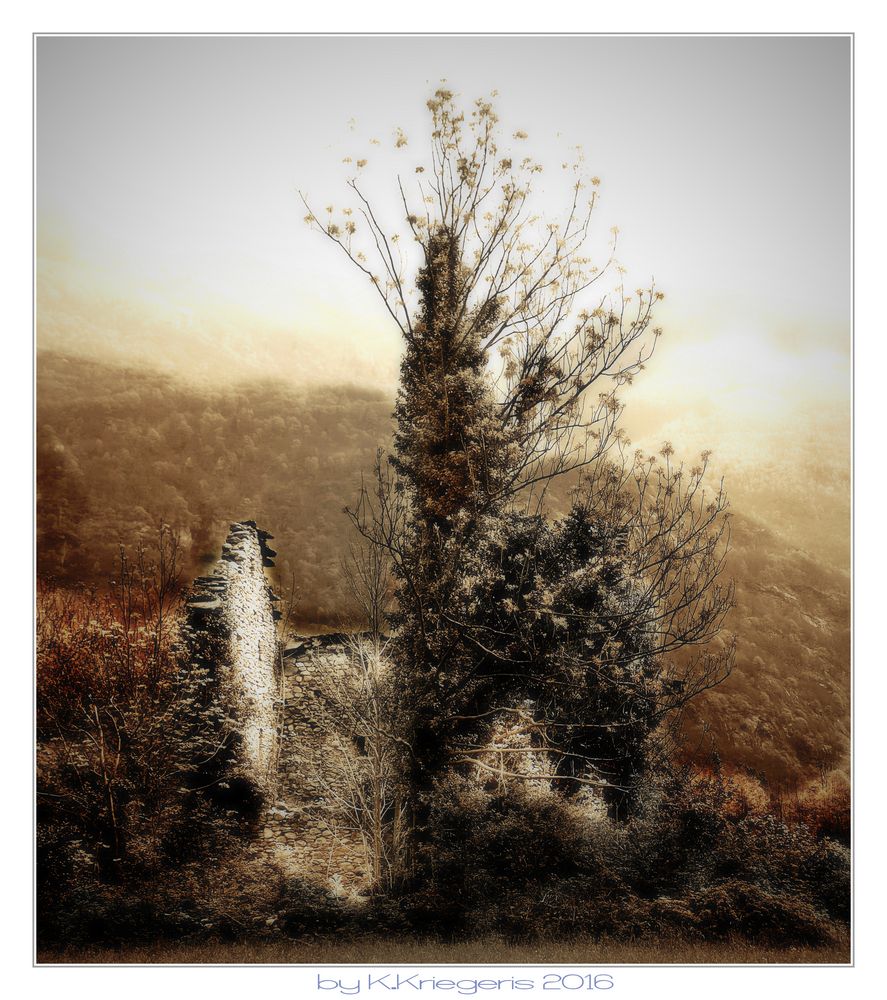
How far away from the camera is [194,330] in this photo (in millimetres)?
6484

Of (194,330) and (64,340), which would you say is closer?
(64,340)

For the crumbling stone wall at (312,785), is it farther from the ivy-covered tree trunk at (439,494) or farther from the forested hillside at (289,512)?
the ivy-covered tree trunk at (439,494)

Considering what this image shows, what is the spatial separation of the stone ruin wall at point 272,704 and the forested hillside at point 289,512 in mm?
269

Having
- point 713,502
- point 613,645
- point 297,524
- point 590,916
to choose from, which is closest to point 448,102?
point 297,524

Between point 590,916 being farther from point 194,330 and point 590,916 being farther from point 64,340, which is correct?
point 64,340

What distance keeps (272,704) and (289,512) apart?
6.34 feet

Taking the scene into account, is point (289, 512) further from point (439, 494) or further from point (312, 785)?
point (312, 785)

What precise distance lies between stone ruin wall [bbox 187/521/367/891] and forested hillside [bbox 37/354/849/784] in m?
0.27

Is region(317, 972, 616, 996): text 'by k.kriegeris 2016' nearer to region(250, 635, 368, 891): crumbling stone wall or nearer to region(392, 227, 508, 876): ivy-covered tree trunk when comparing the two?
region(250, 635, 368, 891): crumbling stone wall

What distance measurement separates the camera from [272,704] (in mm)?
6168

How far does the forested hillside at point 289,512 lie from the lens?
593 cm

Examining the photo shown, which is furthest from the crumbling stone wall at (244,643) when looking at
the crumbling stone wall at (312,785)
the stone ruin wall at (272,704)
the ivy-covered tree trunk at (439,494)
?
the ivy-covered tree trunk at (439,494)

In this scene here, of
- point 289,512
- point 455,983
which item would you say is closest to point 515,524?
point 289,512

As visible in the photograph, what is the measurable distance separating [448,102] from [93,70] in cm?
336
